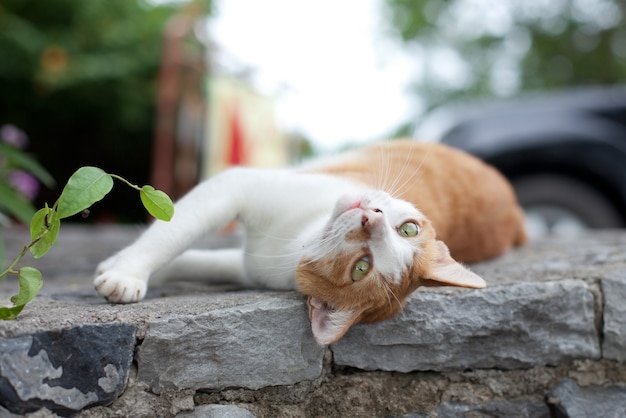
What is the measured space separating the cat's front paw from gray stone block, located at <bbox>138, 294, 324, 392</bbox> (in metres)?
0.19

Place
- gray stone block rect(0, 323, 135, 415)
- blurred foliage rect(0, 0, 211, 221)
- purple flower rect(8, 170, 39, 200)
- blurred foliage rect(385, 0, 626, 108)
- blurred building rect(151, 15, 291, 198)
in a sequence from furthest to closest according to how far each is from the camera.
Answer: blurred foliage rect(385, 0, 626, 108) → blurred foliage rect(0, 0, 211, 221) → blurred building rect(151, 15, 291, 198) → purple flower rect(8, 170, 39, 200) → gray stone block rect(0, 323, 135, 415)

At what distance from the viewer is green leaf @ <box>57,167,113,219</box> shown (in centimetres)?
129

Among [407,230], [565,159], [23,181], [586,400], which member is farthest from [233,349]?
[565,159]

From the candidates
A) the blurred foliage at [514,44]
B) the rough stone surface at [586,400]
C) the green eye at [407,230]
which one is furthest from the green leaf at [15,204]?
the blurred foliage at [514,44]

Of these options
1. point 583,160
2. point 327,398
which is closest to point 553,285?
point 327,398

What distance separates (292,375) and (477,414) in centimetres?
51

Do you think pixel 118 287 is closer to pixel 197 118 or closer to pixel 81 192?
pixel 81 192

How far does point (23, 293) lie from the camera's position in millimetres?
1321

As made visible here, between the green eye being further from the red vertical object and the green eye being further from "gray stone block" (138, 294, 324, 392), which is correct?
the red vertical object

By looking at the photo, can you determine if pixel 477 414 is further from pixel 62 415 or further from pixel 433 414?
pixel 62 415

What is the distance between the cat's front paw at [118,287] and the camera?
5.11 feet

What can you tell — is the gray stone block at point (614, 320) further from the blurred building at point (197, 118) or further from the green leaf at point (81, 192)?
the blurred building at point (197, 118)

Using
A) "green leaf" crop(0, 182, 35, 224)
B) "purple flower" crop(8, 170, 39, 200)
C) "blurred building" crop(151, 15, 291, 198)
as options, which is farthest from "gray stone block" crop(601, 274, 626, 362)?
"blurred building" crop(151, 15, 291, 198)

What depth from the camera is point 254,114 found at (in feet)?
20.0
